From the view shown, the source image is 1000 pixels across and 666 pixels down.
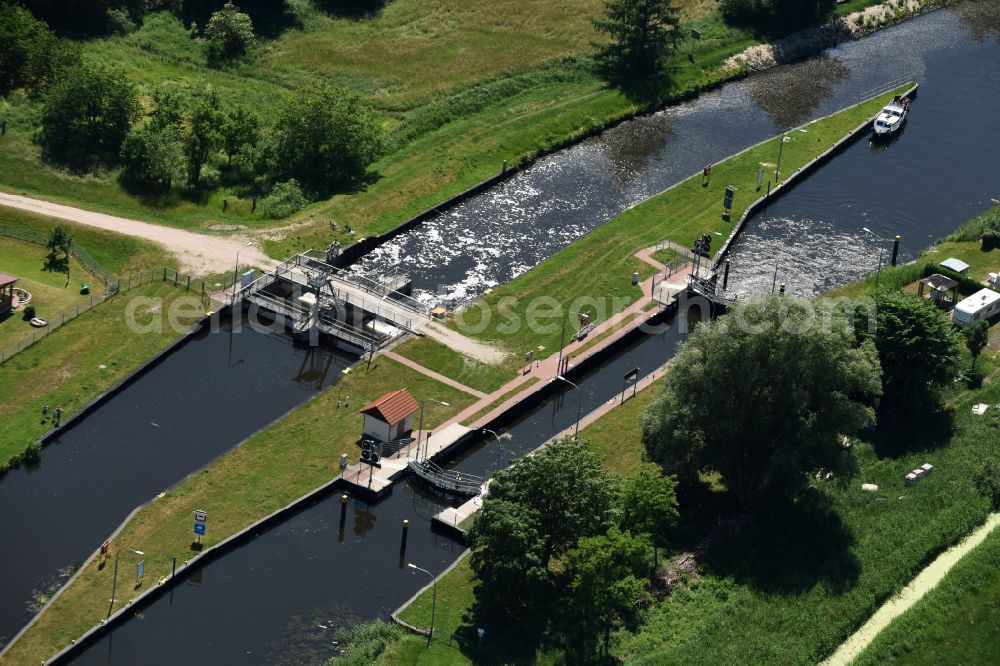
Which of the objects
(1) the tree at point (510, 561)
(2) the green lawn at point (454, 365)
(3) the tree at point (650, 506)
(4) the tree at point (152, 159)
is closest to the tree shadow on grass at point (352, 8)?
(4) the tree at point (152, 159)

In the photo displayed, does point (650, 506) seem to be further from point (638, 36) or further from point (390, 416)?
point (638, 36)

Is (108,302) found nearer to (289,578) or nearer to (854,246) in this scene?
(289,578)

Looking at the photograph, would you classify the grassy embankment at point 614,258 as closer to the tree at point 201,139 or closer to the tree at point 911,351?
the tree at point 911,351

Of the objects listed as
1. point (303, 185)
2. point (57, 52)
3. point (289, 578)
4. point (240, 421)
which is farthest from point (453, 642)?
point (57, 52)

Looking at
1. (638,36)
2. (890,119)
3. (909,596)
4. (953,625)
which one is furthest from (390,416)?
(890,119)

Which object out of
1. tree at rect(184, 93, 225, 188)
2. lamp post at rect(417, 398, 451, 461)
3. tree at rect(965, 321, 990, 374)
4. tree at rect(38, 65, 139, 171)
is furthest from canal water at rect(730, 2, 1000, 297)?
tree at rect(38, 65, 139, 171)
